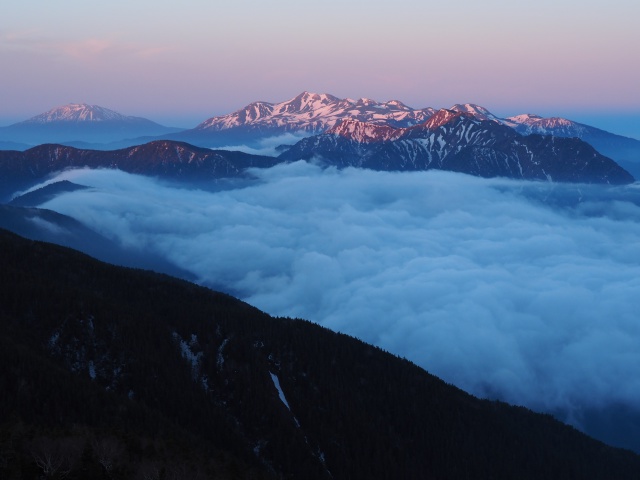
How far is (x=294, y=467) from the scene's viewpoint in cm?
15138

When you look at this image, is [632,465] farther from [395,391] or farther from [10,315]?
[10,315]

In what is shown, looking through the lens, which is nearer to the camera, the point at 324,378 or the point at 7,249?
the point at 324,378

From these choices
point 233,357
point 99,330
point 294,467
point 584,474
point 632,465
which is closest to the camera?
point 294,467

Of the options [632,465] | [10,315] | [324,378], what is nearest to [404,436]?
[324,378]

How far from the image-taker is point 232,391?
165m

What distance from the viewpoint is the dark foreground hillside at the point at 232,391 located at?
443ft

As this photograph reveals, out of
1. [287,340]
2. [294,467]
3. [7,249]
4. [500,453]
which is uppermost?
[7,249]

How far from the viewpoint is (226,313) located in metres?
193

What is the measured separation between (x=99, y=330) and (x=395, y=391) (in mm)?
80666

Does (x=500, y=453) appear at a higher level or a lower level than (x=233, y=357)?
lower

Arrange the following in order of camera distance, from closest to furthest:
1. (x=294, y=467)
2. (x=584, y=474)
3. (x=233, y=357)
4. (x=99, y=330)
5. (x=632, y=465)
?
(x=294, y=467) < (x=99, y=330) < (x=233, y=357) < (x=584, y=474) < (x=632, y=465)

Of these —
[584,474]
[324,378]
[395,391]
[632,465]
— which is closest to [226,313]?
[324,378]

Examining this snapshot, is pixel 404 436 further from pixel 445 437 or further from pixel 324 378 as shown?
pixel 324 378

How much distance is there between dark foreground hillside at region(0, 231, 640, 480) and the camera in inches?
5320
